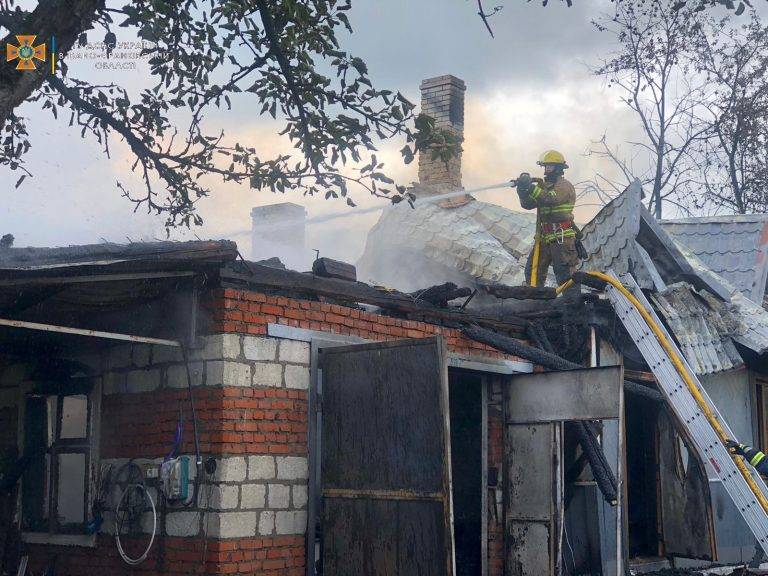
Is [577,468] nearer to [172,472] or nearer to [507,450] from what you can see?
[507,450]

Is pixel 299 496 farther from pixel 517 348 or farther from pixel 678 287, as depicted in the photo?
pixel 678 287

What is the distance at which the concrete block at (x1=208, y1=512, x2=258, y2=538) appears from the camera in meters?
7.17

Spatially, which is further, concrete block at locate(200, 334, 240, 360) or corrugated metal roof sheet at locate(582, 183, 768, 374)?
corrugated metal roof sheet at locate(582, 183, 768, 374)

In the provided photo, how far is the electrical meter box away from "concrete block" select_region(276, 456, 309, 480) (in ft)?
2.41

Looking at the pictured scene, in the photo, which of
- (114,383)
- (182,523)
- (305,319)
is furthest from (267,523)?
(114,383)

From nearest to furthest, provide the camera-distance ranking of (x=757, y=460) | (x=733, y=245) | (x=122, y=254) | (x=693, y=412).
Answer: (x=122, y=254) → (x=757, y=460) → (x=693, y=412) → (x=733, y=245)

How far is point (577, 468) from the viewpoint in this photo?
420 inches

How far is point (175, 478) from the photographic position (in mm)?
7348

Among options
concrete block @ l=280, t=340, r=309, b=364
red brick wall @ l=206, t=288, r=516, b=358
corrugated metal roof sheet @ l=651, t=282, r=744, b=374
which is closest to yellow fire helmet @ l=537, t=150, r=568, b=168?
corrugated metal roof sheet @ l=651, t=282, r=744, b=374

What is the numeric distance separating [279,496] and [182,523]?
30.3 inches

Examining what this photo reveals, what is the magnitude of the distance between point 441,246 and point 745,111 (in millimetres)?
13675

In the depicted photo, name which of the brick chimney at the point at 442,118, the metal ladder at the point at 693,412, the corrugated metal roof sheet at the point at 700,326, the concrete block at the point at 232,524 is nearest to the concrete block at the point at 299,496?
the concrete block at the point at 232,524

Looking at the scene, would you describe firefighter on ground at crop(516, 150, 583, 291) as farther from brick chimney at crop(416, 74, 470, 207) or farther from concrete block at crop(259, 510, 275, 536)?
brick chimney at crop(416, 74, 470, 207)

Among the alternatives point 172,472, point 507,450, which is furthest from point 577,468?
point 172,472
